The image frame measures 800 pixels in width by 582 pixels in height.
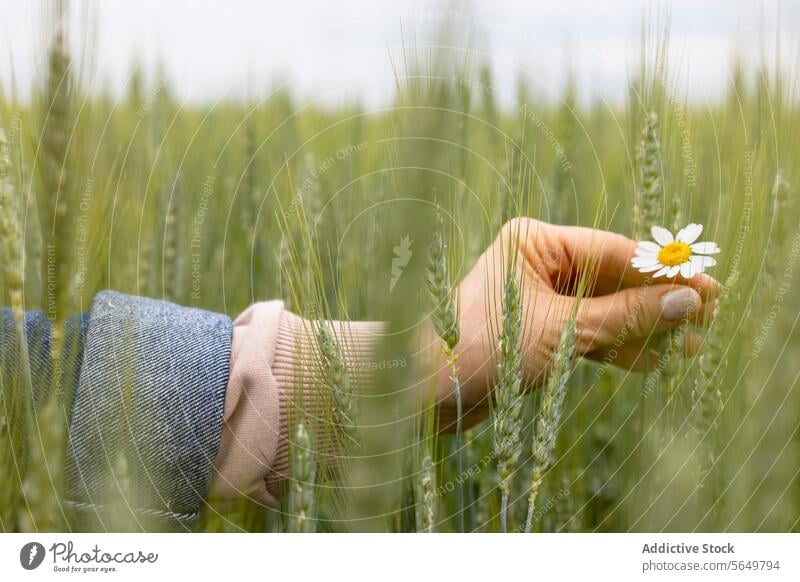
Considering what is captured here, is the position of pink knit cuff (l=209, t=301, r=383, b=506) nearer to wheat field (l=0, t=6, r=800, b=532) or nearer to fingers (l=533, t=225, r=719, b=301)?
wheat field (l=0, t=6, r=800, b=532)

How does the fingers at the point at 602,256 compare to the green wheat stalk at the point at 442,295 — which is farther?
the fingers at the point at 602,256

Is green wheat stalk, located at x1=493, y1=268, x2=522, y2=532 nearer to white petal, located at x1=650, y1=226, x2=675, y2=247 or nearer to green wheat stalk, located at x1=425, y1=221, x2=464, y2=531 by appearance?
green wheat stalk, located at x1=425, y1=221, x2=464, y2=531

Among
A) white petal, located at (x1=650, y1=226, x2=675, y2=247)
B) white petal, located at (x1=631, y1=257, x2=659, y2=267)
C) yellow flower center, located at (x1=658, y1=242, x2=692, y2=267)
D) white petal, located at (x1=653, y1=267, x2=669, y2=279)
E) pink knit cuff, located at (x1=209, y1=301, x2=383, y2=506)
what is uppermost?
white petal, located at (x1=650, y1=226, x2=675, y2=247)

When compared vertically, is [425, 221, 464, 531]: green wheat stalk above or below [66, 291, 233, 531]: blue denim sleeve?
above

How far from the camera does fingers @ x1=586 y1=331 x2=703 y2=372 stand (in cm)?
53

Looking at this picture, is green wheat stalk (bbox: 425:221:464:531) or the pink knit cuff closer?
green wheat stalk (bbox: 425:221:464:531)

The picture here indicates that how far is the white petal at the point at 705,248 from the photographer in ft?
1.72

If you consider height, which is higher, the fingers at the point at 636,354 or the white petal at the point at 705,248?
the white petal at the point at 705,248

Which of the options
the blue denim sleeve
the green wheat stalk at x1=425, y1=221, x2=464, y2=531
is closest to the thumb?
the green wheat stalk at x1=425, y1=221, x2=464, y2=531

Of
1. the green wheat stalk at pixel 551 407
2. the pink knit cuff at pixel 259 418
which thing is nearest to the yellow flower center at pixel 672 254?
the green wheat stalk at pixel 551 407

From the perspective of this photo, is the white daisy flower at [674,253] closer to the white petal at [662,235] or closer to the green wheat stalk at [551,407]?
the white petal at [662,235]

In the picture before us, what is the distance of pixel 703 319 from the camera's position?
0.52m

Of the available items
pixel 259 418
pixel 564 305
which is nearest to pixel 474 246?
pixel 564 305
